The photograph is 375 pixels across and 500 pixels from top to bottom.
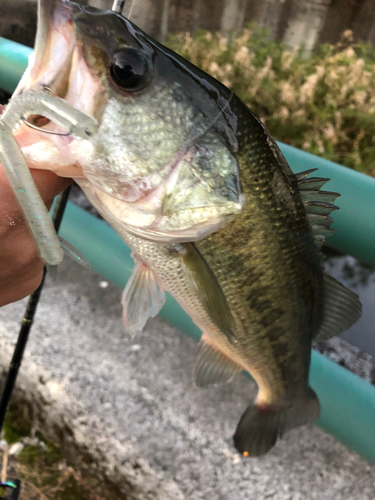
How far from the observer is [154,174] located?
47 centimetres

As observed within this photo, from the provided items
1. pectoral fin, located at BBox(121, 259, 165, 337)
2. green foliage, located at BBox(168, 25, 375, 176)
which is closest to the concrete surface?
pectoral fin, located at BBox(121, 259, 165, 337)

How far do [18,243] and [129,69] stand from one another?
11.4 inches

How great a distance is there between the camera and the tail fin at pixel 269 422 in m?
0.88

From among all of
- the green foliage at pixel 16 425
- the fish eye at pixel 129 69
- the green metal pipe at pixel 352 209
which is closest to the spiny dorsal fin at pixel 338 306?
the green metal pipe at pixel 352 209

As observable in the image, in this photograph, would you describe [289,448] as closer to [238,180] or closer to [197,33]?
[238,180]

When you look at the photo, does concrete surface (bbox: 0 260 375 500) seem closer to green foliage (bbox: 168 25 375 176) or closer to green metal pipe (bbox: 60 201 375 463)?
green metal pipe (bbox: 60 201 375 463)

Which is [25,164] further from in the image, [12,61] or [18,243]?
[12,61]

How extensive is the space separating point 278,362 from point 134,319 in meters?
0.36

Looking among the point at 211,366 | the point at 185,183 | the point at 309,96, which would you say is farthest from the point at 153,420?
the point at 309,96

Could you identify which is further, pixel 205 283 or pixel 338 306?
pixel 338 306

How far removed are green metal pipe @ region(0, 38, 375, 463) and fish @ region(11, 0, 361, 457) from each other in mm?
148

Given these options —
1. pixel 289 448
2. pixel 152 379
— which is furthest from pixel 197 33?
pixel 289 448

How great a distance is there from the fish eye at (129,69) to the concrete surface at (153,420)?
92 cm

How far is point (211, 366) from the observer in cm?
88
